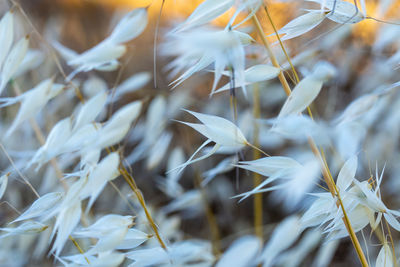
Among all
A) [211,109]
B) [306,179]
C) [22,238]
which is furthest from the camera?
[211,109]

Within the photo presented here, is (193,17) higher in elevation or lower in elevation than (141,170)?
higher

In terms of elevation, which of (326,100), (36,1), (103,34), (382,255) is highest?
(36,1)

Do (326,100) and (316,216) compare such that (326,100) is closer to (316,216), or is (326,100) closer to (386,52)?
(386,52)

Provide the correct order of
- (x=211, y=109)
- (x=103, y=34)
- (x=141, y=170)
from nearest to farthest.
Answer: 1. (x=211, y=109)
2. (x=141, y=170)
3. (x=103, y=34)

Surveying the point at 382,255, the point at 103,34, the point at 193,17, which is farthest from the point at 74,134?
the point at 103,34

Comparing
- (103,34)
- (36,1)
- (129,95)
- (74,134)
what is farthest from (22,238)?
(36,1)

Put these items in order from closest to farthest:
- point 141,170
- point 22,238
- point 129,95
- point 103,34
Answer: point 22,238, point 141,170, point 129,95, point 103,34

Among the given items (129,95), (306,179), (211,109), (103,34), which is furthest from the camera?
(103,34)

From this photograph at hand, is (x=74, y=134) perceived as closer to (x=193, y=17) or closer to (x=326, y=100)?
(x=193, y=17)

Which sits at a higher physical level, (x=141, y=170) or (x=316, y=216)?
(x=316, y=216)

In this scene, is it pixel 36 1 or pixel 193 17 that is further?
pixel 36 1
